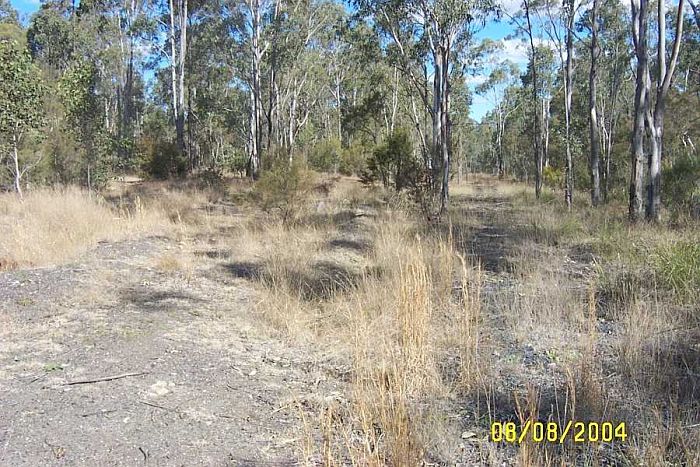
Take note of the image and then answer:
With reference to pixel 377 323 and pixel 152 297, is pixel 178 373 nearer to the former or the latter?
pixel 377 323

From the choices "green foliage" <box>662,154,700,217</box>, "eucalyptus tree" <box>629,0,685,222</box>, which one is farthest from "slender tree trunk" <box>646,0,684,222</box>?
"green foliage" <box>662,154,700,217</box>

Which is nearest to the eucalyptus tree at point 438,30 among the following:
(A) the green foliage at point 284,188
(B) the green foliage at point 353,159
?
(A) the green foliage at point 284,188

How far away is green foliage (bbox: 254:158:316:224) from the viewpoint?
37.8 ft

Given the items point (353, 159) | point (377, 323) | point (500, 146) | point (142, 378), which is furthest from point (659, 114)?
point (500, 146)

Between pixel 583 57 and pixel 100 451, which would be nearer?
pixel 100 451

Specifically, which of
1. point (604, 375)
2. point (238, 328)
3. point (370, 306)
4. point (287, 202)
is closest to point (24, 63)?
point (287, 202)

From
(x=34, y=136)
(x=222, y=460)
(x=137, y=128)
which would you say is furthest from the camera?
(x=137, y=128)

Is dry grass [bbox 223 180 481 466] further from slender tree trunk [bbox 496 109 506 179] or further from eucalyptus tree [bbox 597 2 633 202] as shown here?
slender tree trunk [bbox 496 109 506 179]

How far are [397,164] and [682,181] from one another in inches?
274

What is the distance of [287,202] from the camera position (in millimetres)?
11734

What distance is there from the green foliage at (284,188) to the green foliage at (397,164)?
9.86ft

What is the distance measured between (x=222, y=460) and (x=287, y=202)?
9454mm

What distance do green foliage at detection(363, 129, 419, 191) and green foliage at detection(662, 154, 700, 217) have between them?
19.7 feet

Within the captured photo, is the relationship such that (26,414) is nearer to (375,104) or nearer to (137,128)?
(375,104)
